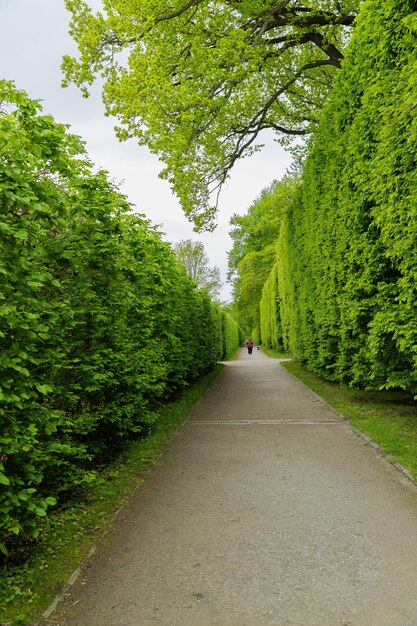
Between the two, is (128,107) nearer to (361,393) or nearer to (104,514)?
(361,393)

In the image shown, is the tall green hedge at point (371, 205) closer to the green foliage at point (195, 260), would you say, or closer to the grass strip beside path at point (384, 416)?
the grass strip beside path at point (384, 416)

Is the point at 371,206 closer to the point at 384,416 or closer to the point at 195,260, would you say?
the point at 384,416

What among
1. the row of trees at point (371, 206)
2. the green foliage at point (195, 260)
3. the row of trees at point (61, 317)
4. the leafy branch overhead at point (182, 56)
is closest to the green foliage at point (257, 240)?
the green foliage at point (195, 260)

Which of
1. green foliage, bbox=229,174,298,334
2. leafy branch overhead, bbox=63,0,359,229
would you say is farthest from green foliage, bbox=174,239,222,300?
leafy branch overhead, bbox=63,0,359,229

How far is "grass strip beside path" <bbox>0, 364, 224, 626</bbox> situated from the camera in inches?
113

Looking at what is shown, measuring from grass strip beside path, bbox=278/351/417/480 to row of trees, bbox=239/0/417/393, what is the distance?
1.77ft

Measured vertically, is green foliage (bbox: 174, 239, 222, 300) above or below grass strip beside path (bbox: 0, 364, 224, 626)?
above

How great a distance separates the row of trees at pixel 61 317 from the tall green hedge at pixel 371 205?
3.62 m

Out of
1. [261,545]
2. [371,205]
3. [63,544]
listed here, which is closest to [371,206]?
[371,205]

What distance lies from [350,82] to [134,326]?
622cm

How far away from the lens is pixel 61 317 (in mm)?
4367

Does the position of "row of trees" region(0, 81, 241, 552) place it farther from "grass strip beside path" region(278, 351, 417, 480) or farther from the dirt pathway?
"grass strip beside path" region(278, 351, 417, 480)

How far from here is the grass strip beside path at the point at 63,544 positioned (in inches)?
113

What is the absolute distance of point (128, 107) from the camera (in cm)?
1214
